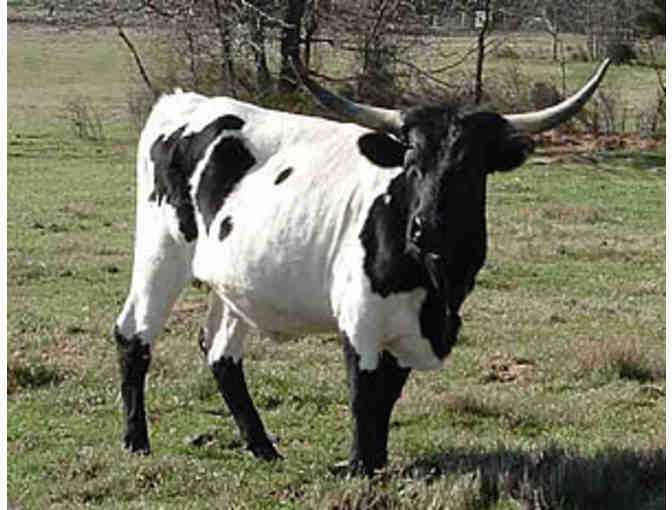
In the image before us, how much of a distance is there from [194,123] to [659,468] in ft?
10.1

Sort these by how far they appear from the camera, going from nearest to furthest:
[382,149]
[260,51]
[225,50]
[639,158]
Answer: [382,149] < [639,158] < [260,51] < [225,50]

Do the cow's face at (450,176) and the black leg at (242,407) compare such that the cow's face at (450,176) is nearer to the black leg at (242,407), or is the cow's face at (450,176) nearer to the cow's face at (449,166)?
the cow's face at (449,166)

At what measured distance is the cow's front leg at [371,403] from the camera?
24.3ft

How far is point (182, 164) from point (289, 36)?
21.5 m

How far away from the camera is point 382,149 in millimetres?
7641

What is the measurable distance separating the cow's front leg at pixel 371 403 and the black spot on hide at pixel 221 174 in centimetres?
117

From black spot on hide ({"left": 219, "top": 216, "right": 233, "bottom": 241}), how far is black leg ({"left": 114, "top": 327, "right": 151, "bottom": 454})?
0.92 m

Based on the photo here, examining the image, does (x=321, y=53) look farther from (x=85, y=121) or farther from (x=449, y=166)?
(x=449, y=166)

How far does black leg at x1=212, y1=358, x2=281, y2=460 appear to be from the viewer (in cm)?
824

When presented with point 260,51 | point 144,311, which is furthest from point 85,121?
point 144,311

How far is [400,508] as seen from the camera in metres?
6.91

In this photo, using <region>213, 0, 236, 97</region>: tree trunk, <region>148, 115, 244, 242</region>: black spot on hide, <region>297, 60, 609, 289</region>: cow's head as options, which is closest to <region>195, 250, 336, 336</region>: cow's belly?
<region>148, 115, 244, 242</region>: black spot on hide

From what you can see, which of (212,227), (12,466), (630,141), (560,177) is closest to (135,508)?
(12,466)

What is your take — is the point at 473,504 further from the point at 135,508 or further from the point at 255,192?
the point at 255,192
